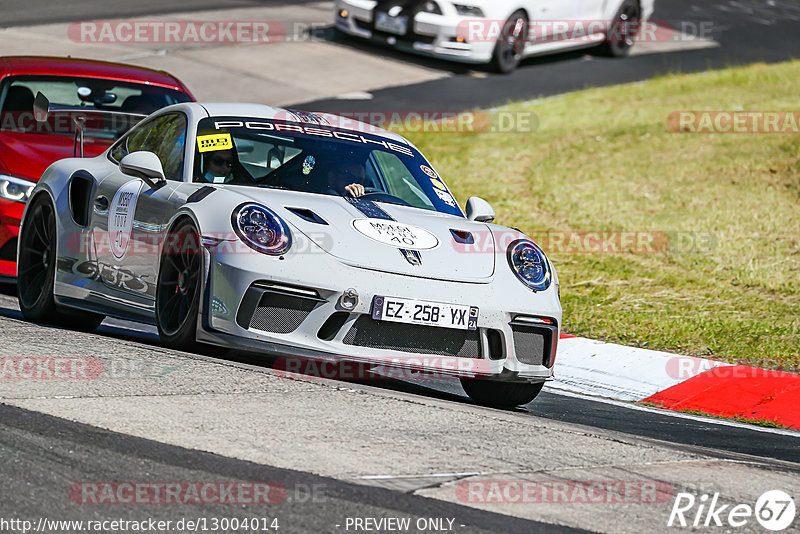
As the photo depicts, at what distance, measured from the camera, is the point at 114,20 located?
20.2 metres

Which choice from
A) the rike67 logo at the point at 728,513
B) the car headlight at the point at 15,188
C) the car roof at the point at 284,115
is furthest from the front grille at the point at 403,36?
the rike67 logo at the point at 728,513

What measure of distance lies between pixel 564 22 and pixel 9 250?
43.5 feet

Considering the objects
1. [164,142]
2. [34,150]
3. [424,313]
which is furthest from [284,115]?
[34,150]

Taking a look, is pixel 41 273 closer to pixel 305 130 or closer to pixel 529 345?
pixel 305 130

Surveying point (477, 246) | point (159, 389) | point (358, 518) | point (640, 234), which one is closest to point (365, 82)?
point (640, 234)

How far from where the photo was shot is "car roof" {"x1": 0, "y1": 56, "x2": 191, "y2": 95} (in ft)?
31.1

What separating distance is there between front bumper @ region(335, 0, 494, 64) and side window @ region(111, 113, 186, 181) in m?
11.4

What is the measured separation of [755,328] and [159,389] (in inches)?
207

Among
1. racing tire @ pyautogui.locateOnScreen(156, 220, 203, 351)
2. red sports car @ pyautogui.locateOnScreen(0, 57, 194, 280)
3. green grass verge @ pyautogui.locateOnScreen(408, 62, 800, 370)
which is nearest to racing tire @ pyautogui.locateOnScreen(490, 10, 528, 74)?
green grass verge @ pyautogui.locateOnScreen(408, 62, 800, 370)

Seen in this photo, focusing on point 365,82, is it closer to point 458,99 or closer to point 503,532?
point 458,99

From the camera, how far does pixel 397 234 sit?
610 centimetres

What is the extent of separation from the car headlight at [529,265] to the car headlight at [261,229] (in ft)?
3.88

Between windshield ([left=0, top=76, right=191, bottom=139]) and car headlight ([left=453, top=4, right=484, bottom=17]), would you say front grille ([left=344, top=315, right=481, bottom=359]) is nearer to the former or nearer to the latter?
windshield ([left=0, top=76, right=191, bottom=139])

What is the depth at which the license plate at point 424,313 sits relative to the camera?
18.8ft
